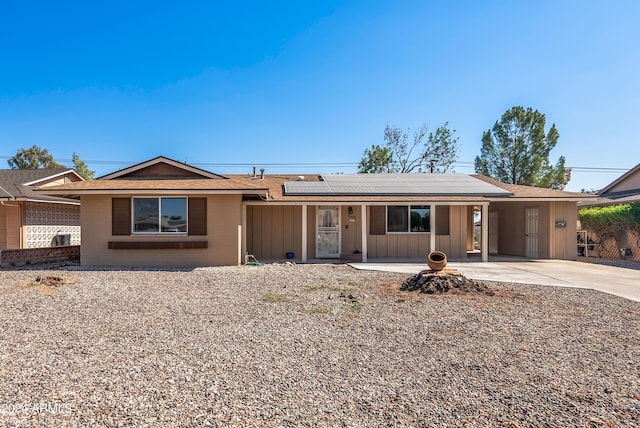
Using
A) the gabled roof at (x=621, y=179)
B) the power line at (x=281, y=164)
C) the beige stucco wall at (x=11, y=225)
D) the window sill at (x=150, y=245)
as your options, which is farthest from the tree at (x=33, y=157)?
the gabled roof at (x=621, y=179)

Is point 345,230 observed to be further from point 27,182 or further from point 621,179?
point 621,179

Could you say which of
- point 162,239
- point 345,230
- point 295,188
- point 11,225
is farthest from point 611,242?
point 11,225

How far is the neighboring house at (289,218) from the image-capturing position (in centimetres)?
1064

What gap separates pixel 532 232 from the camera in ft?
46.7

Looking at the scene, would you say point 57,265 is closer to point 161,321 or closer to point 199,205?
point 199,205

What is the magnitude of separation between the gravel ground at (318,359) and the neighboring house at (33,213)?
9.77 metres

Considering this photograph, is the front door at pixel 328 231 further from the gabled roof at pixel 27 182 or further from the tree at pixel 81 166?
the tree at pixel 81 166

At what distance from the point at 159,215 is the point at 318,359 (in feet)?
28.6

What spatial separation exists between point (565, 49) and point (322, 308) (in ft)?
40.6

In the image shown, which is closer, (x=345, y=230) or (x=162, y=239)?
(x=162, y=239)

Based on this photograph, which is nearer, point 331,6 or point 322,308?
point 322,308

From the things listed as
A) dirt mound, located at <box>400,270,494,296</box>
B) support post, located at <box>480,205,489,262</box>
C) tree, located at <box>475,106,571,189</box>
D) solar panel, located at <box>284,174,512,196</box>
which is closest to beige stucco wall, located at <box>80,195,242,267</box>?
solar panel, located at <box>284,174,512,196</box>

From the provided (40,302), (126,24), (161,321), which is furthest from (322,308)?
(126,24)

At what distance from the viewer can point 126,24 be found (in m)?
11.8
